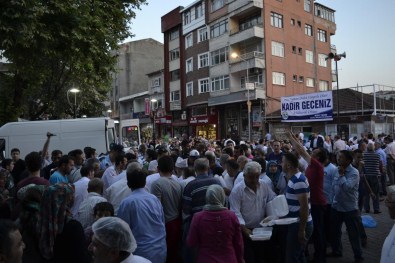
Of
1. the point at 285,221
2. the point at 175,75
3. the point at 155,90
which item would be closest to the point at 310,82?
the point at 175,75

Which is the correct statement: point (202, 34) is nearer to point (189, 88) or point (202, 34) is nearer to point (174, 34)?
point (189, 88)

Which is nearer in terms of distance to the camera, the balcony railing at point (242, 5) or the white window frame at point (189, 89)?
the balcony railing at point (242, 5)

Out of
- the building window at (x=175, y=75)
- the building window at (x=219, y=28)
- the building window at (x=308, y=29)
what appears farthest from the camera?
the building window at (x=175, y=75)

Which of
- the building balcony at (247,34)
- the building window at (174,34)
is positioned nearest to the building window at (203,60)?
the building balcony at (247,34)

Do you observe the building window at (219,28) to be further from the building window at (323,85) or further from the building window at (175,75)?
the building window at (323,85)

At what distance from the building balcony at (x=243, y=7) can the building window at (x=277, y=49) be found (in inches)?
145

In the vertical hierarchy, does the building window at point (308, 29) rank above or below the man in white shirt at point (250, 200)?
above

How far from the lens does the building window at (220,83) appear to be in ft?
120

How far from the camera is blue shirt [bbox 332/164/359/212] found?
6496 millimetres

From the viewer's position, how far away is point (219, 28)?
37.8 m

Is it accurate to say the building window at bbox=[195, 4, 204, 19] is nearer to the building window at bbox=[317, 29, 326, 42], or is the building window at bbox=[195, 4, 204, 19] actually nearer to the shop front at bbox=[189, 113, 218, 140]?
the shop front at bbox=[189, 113, 218, 140]

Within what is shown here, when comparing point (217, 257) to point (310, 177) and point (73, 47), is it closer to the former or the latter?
point (310, 177)

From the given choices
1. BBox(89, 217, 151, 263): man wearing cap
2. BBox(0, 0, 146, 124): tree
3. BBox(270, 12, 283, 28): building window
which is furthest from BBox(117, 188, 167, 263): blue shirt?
BBox(270, 12, 283, 28): building window

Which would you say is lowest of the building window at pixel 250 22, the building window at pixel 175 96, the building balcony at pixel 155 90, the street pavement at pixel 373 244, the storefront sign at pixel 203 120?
the street pavement at pixel 373 244
